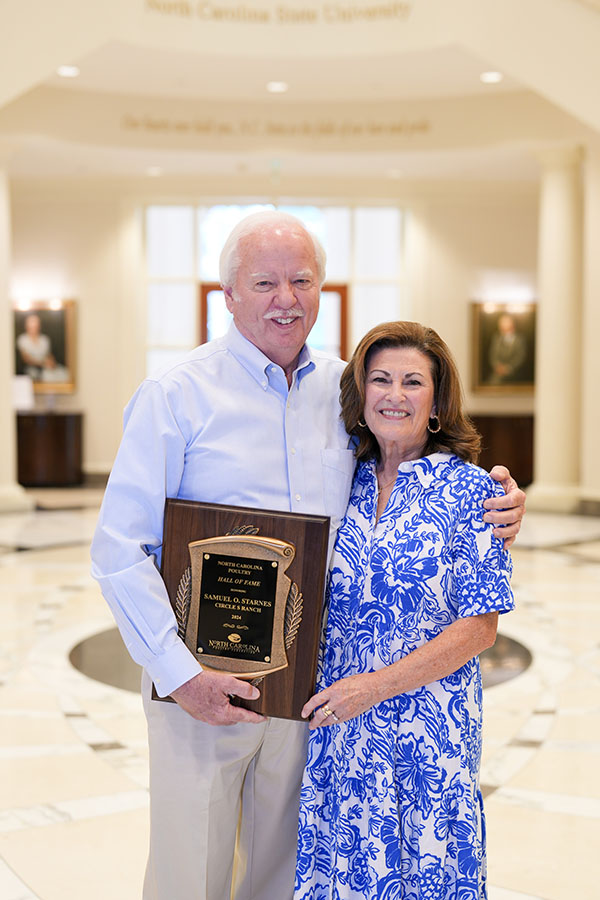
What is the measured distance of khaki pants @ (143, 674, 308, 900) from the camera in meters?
2.47

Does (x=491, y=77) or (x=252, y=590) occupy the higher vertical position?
(x=491, y=77)

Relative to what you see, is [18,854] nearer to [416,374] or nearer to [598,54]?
[416,374]

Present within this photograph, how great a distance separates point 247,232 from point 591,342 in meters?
10.9

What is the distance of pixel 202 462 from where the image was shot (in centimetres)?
242

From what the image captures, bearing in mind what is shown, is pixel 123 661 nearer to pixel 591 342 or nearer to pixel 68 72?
pixel 68 72

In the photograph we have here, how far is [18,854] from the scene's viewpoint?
357 centimetres

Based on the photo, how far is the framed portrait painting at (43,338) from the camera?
52.9ft

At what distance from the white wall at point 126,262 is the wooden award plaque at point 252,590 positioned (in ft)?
46.0

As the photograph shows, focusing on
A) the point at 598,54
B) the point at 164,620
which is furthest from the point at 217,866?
the point at 598,54

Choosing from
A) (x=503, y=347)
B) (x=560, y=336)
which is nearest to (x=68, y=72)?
(x=560, y=336)

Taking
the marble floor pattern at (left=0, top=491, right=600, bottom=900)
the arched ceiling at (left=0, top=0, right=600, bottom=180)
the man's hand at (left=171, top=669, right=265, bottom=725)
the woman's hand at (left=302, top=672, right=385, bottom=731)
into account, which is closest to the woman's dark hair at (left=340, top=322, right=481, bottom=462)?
the woman's hand at (left=302, top=672, right=385, bottom=731)

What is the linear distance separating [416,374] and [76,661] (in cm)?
425

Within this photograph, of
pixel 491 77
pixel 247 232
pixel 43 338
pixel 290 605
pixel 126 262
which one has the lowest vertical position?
pixel 290 605

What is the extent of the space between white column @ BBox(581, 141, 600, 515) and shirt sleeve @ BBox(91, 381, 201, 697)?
36.2 feet
